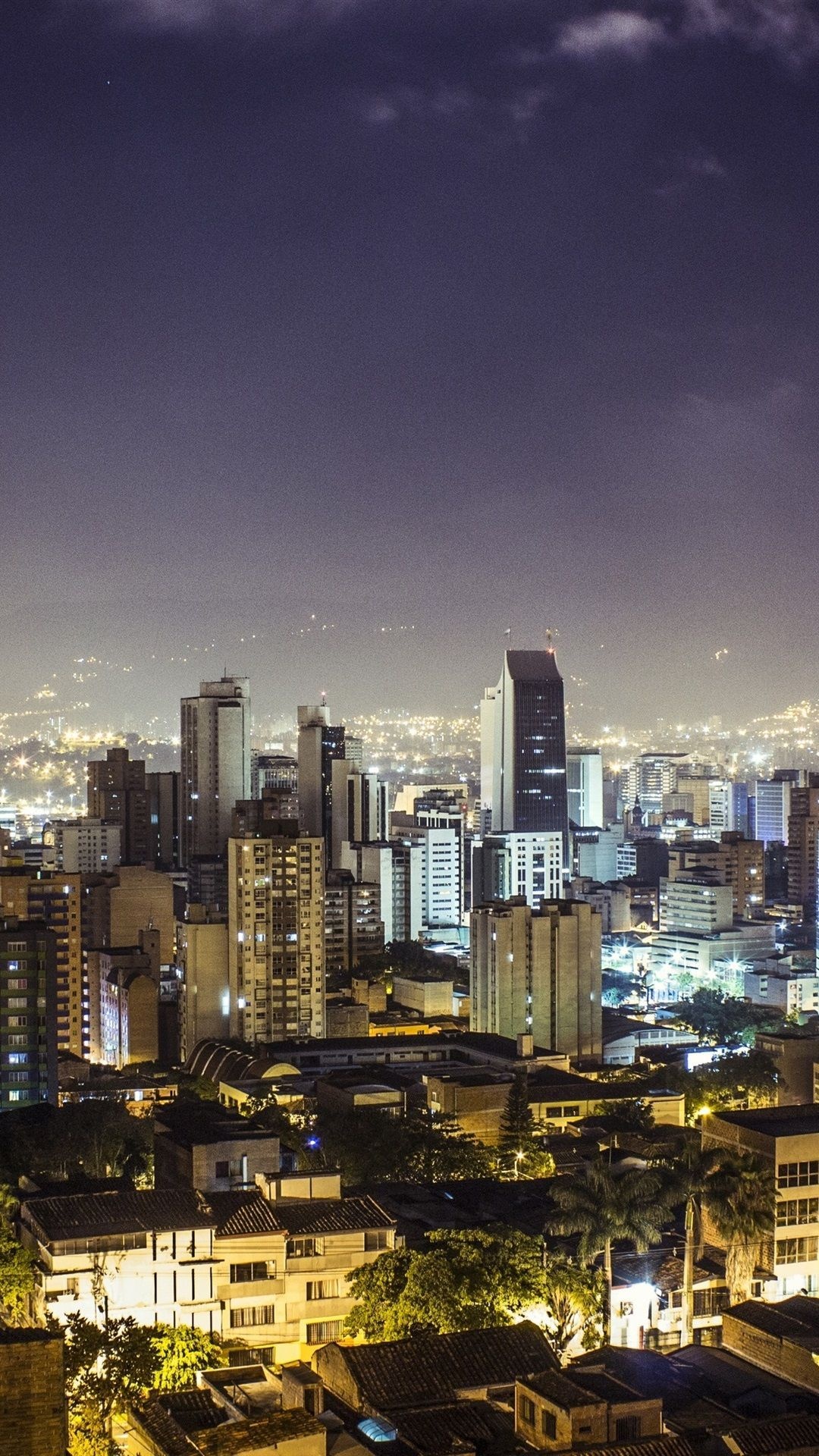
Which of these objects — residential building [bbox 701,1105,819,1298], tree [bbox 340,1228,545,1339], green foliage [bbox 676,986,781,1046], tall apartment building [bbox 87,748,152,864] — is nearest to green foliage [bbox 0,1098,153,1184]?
tree [bbox 340,1228,545,1339]

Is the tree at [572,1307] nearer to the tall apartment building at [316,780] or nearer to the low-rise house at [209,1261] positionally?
the low-rise house at [209,1261]

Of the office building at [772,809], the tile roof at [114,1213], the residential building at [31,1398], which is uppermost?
the office building at [772,809]

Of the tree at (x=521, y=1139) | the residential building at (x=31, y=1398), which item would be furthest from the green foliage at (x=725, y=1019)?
the residential building at (x=31, y=1398)

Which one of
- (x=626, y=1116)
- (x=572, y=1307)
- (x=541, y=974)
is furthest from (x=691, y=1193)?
(x=541, y=974)

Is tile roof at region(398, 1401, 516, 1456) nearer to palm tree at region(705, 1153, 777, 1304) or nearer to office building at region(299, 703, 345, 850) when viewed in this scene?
palm tree at region(705, 1153, 777, 1304)

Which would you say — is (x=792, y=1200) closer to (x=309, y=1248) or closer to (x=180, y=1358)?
(x=309, y=1248)
